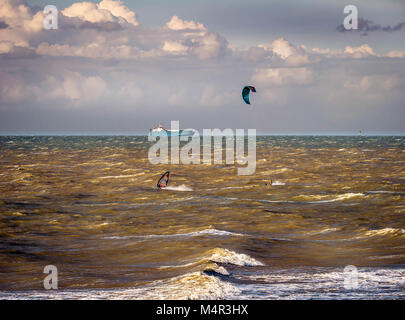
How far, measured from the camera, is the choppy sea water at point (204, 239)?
14.6 meters

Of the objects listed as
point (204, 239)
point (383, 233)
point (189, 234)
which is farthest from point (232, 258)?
point (383, 233)

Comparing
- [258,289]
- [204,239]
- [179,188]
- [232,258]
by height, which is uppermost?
[258,289]

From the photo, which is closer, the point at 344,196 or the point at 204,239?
the point at 204,239

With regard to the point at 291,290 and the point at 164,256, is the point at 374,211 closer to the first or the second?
the point at 164,256

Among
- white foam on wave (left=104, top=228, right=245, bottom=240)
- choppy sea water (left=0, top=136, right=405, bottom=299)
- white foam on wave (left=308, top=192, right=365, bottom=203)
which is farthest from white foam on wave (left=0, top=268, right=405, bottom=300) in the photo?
white foam on wave (left=308, top=192, right=365, bottom=203)

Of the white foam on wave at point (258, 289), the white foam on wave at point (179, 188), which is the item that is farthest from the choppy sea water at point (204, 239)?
the white foam on wave at point (179, 188)

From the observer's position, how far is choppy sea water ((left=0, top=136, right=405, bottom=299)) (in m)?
14.6

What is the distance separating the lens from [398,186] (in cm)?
4109

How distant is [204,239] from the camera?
22.3 m

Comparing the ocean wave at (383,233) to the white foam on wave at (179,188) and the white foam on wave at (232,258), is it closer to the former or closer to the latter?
the white foam on wave at (232,258)

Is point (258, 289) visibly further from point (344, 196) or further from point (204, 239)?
point (344, 196)

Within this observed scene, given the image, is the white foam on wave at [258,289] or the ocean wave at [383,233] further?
the ocean wave at [383,233]

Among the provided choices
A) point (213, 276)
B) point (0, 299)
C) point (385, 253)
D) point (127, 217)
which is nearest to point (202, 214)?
point (127, 217)
